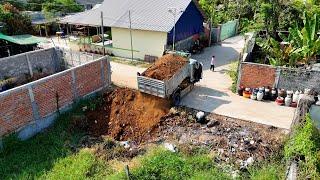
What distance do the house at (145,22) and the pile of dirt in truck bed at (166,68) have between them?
5.78 m

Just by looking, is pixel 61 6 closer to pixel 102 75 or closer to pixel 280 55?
pixel 102 75

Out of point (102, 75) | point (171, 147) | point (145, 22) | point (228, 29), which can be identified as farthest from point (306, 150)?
point (228, 29)

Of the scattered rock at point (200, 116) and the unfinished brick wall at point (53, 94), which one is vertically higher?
the unfinished brick wall at point (53, 94)

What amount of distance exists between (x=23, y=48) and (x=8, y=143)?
15.4 metres

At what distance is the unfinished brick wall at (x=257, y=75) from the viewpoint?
1671cm

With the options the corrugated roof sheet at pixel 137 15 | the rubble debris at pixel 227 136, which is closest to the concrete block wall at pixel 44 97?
the rubble debris at pixel 227 136

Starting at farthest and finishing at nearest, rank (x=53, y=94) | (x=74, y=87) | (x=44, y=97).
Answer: (x=74, y=87) → (x=53, y=94) → (x=44, y=97)

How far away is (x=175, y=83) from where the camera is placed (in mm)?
16344

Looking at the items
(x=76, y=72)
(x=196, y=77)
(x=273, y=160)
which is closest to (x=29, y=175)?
(x=76, y=72)

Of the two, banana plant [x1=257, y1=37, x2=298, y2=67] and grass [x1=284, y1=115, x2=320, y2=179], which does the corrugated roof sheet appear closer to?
banana plant [x1=257, y1=37, x2=298, y2=67]

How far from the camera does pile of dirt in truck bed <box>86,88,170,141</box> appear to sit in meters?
14.5

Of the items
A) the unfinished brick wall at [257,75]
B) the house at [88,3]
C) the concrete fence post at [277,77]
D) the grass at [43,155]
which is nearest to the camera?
the grass at [43,155]

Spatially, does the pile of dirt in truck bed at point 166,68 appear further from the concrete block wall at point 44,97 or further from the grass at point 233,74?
the grass at point 233,74

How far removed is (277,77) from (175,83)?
Answer: 5451 millimetres
